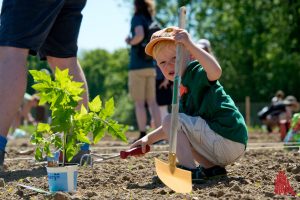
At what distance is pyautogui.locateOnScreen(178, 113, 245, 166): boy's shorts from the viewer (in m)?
3.48

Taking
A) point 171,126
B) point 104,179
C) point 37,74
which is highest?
point 37,74

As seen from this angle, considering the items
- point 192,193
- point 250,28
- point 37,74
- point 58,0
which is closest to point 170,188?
point 192,193

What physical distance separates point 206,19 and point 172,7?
2545 mm

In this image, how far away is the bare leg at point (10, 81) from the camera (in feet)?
12.4

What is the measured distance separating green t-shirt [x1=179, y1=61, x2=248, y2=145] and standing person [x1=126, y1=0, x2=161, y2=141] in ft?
13.2

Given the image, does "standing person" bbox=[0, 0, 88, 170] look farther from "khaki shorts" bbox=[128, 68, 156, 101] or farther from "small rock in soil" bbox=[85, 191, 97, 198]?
"khaki shorts" bbox=[128, 68, 156, 101]

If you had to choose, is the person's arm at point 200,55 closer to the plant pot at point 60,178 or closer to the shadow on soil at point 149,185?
the shadow on soil at point 149,185

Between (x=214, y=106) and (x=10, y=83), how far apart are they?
1270 millimetres

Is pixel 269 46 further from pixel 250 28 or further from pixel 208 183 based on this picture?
pixel 208 183

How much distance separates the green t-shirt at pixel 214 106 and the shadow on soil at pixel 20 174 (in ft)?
3.51

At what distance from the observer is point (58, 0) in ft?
13.4

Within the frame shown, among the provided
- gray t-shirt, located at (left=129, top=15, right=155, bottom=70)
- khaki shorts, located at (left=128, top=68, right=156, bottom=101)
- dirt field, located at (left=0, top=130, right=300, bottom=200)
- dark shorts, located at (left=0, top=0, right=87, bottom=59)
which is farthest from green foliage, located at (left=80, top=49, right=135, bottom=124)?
dark shorts, located at (left=0, top=0, right=87, bottom=59)

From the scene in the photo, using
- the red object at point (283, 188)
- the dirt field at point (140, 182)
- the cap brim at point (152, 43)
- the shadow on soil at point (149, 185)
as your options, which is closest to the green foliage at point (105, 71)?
the dirt field at point (140, 182)

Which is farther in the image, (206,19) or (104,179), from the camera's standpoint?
(206,19)
